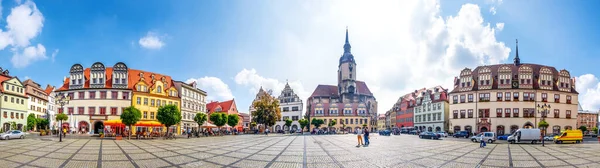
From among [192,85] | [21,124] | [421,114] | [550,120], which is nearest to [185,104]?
[192,85]

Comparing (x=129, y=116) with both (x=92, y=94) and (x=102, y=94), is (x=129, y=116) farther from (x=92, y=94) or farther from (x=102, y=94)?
(x=92, y=94)

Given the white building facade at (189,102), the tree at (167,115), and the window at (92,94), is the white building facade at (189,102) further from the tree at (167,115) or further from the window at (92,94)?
the tree at (167,115)

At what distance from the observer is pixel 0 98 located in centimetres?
5600

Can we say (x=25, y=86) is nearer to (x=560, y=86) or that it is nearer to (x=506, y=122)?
(x=506, y=122)

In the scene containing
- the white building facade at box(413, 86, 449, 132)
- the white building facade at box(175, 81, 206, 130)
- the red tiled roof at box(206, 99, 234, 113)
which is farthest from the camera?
the red tiled roof at box(206, 99, 234, 113)

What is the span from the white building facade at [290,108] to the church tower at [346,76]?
19.8m

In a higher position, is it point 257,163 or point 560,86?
point 560,86

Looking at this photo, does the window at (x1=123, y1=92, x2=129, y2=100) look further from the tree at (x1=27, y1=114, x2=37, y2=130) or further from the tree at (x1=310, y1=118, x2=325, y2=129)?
the tree at (x1=310, y1=118, x2=325, y2=129)

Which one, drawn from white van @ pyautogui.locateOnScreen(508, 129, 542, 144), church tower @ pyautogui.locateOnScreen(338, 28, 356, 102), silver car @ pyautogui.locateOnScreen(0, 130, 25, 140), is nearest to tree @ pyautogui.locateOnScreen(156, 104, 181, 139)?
silver car @ pyautogui.locateOnScreen(0, 130, 25, 140)

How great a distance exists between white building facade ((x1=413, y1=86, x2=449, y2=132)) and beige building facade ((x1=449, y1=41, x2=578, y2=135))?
8.16 metres

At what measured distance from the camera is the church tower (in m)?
121

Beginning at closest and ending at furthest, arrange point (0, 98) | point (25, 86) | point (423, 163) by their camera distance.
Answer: point (423, 163) < point (0, 98) < point (25, 86)

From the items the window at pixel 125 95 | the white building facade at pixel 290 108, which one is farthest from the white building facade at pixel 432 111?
the window at pixel 125 95

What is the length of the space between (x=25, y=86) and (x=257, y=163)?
71.7m
